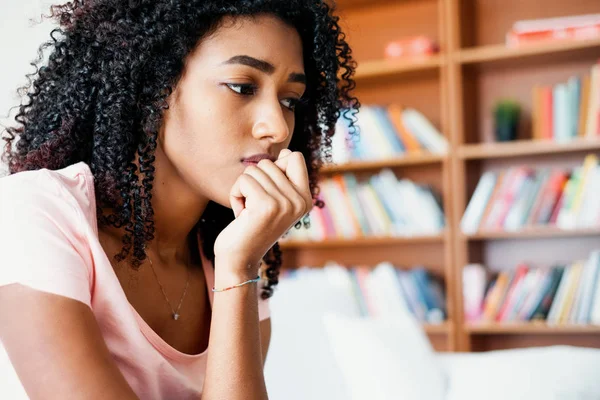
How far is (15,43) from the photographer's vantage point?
174cm

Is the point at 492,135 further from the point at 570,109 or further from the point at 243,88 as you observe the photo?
the point at 243,88

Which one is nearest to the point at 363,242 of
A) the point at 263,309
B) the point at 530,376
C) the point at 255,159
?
the point at 530,376

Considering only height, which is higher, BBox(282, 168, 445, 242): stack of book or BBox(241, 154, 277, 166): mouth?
BBox(241, 154, 277, 166): mouth

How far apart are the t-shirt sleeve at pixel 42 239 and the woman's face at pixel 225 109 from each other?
9.0 inches

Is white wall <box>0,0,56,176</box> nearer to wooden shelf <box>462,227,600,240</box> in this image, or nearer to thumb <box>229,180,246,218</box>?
thumb <box>229,180,246,218</box>

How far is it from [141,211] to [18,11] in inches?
35.6

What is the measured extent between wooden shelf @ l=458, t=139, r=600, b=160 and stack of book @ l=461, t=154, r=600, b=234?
0.26 ft

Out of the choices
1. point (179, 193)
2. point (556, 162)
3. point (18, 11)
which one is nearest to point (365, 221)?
point (556, 162)

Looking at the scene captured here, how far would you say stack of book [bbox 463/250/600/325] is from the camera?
2949 mm

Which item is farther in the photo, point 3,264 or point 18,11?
point 18,11

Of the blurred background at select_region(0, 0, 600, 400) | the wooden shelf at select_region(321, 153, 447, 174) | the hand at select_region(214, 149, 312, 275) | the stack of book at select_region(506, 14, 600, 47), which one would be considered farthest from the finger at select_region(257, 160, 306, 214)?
the stack of book at select_region(506, 14, 600, 47)

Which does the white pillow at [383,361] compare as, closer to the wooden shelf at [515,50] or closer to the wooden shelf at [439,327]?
the wooden shelf at [439,327]

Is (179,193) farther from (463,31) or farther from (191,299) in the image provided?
(463,31)

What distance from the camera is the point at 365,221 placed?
133 inches
